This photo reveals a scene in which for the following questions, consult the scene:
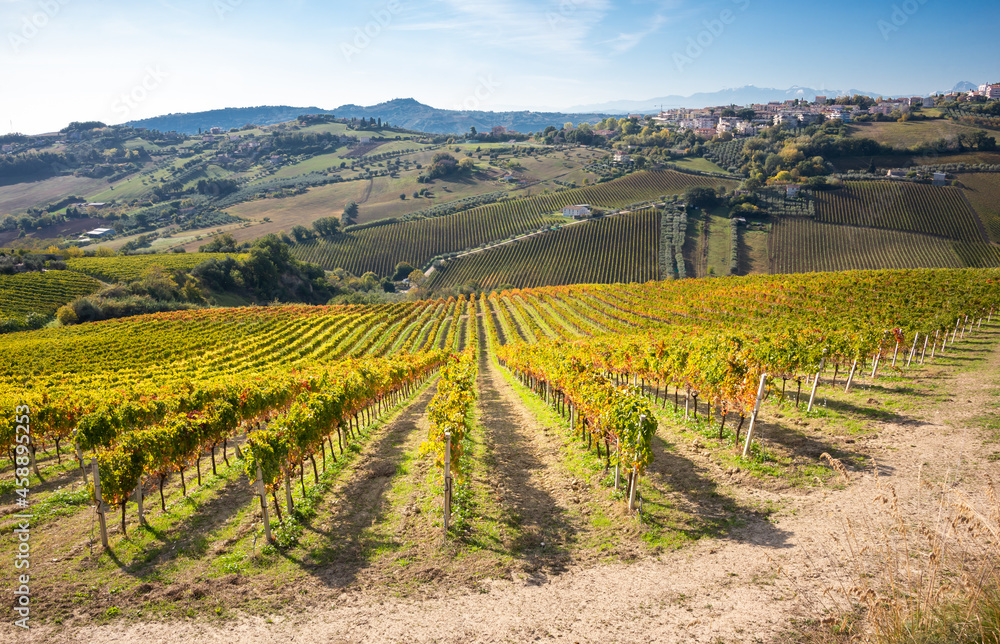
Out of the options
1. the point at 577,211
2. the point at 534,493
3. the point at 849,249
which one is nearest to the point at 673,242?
the point at 577,211

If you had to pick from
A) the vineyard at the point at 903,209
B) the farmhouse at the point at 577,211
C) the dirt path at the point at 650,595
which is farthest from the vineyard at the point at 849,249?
the dirt path at the point at 650,595

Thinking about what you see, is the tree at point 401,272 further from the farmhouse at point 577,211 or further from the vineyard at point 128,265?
the farmhouse at point 577,211

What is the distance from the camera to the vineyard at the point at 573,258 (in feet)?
384

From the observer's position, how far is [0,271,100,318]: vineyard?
57.5m

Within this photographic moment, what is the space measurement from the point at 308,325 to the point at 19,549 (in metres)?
52.8

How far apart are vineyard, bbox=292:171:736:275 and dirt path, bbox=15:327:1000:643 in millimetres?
132546

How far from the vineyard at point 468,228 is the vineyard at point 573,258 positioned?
46.2ft

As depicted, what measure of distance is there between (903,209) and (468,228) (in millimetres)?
124095

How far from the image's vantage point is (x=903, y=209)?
120625 millimetres

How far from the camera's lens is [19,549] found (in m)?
10.8

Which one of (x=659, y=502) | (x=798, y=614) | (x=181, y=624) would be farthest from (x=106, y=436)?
(x=798, y=614)

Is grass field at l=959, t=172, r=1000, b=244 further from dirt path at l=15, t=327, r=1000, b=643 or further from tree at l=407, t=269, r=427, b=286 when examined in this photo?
dirt path at l=15, t=327, r=1000, b=643

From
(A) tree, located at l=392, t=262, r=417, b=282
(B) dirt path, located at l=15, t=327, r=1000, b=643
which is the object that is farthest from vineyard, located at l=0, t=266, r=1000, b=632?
(A) tree, located at l=392, t=262, r=417, b=282

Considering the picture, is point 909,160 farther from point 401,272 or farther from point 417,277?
point 401,272
